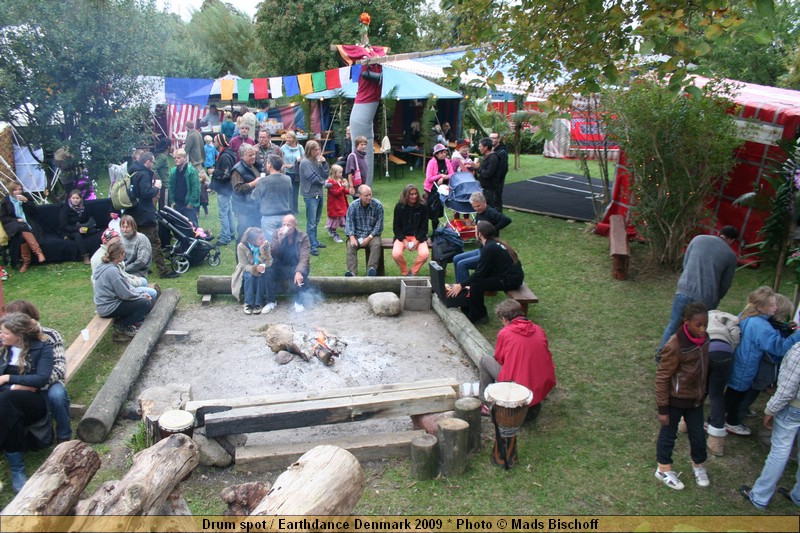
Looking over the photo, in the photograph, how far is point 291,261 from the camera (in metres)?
8.22

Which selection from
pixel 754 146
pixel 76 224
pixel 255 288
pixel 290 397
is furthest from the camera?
pixel 76 224

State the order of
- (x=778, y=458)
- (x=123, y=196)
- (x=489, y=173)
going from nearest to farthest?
(x=778, y=458) → (x=123, y=196) → (x=489, y=173)

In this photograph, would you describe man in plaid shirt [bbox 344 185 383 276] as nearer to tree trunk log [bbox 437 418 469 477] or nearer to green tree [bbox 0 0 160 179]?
tree trunk log [bbox 437 418 469 477]

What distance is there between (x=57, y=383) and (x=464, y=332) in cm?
397

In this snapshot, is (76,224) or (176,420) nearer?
(176,420)

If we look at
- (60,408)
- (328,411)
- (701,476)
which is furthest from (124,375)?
(701,476)

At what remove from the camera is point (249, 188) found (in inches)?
393

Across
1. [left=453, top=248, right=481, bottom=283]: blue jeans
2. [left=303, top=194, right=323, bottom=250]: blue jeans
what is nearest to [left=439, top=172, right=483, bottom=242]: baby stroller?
[left=303, top=194, right=323, bottom=250]: blue jeans

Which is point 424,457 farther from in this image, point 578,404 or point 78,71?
point 78,71

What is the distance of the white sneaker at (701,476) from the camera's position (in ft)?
15.0

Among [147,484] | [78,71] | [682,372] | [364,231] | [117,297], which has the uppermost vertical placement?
[78,71]

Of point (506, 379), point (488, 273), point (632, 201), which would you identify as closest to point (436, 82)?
point (632, 201)

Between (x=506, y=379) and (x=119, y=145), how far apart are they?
912 centimetres

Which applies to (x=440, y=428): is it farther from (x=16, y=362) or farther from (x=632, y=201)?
(x=632, y=201)
